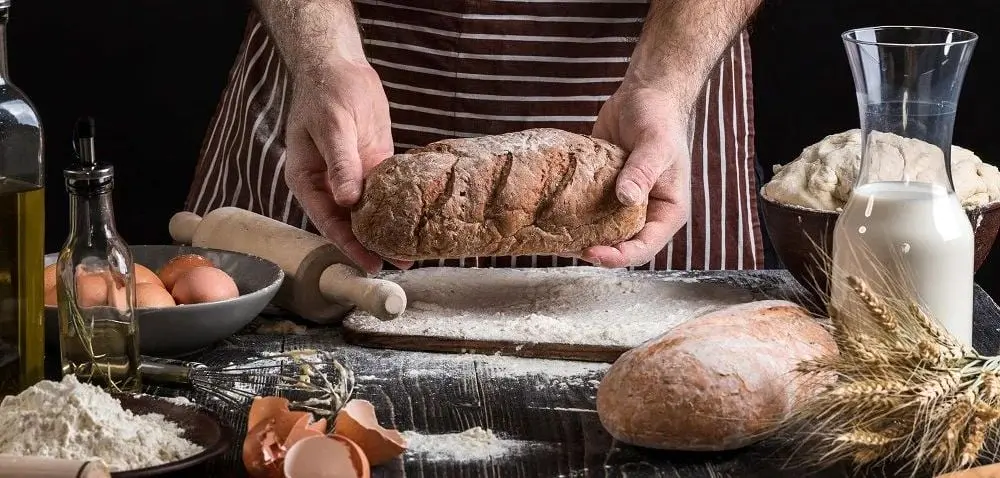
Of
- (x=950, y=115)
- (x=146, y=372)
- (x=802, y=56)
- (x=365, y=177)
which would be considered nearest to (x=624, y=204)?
(x=365, y=177)

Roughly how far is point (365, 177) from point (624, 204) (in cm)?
38

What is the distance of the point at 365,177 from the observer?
1.91 meters

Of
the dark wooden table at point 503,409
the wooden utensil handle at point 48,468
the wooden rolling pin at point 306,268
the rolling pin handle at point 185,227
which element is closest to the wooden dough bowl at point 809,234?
the dark wooden table at point 503,409

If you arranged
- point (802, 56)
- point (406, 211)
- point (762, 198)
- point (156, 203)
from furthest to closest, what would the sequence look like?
point (156, 203), point (802, 56), point (762, 198), point (406, 211)

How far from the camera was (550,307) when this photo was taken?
198cm

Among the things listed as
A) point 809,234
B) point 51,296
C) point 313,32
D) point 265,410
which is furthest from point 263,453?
point 313,32

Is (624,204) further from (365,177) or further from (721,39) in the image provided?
(721,39)

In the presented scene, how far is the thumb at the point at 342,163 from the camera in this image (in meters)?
1.87

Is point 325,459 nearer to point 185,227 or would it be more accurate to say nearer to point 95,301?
point 95,301

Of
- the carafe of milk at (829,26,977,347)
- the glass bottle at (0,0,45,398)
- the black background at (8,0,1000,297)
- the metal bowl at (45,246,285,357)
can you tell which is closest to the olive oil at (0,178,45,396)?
the glass bottle at (0,0,45,398)

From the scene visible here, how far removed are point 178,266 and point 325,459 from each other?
0.68 metres

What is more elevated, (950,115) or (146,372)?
(950,115)

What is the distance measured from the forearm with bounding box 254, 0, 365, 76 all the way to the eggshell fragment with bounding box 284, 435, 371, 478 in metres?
0.95

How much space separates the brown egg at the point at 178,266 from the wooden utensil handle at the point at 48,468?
675 millimetres
